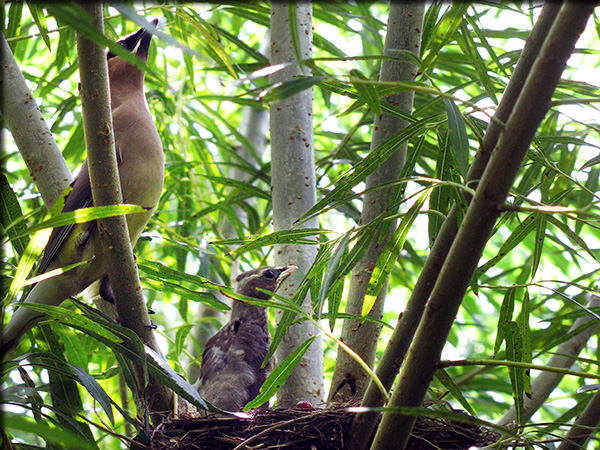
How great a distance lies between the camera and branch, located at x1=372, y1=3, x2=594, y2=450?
110cm

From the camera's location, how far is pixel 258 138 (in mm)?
4676

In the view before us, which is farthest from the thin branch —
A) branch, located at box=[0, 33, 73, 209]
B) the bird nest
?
Result: branch, located at box=[0, 33, 73, 209]

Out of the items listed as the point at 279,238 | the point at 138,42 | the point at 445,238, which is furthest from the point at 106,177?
the point at 138,42

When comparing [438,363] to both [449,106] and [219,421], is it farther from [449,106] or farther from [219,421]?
[219,421]

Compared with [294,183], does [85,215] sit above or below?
below

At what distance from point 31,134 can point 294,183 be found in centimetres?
110

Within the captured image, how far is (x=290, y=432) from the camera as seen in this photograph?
76.4 inches

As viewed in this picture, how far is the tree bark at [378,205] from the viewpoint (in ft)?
7.16

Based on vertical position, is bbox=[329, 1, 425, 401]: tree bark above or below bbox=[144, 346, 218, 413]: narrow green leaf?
above

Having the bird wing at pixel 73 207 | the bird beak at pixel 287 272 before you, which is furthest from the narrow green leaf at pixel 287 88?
the bird beak at pixel 287 272

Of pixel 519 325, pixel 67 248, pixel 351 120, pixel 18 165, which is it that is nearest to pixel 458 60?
pixel 519 325

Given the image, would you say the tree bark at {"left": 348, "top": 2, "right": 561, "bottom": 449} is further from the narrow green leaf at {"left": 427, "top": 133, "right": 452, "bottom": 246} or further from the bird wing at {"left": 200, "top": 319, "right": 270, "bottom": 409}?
the bird wing at {"left": 200, "top": 319, "right": 270, "bottom": 409}

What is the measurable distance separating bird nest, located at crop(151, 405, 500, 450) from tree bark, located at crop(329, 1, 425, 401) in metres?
0.20

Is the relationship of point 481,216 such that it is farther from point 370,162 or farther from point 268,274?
point 268,274
